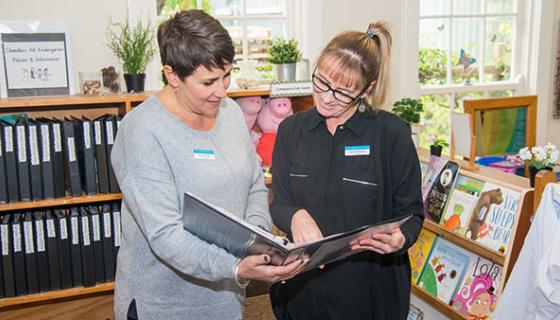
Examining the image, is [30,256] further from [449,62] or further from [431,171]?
[449,62]

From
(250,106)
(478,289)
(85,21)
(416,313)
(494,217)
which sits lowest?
(416,313)

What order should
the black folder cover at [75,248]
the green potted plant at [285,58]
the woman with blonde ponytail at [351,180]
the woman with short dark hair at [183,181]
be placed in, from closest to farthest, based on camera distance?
the woman with short dark hair at [183,181] → the woman with blonde ponytail at [351,180] → the black folder cover at [75,248] → the green potted plant at [285,58]

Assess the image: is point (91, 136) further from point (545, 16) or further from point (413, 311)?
point (545, 16)

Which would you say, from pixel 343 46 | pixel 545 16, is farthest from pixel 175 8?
pixel 545 16

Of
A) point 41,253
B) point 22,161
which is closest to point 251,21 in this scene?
point 22,161

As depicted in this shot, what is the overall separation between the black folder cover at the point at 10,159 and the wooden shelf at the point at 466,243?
5.92ft

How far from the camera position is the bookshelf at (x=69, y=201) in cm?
232

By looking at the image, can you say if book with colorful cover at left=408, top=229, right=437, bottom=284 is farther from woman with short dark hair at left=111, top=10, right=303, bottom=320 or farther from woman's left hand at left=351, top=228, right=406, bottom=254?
woman with short dark hair at left=111, top=10, right=303, bottom=320

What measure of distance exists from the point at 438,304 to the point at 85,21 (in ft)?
6.78

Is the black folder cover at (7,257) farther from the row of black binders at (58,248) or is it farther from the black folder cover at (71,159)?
the black folder cover at (71,159)

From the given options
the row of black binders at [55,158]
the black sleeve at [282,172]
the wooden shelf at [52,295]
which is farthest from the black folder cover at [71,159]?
the black sleeve at [282,172]

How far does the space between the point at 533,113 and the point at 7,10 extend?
2.73m

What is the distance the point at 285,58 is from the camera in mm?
2688

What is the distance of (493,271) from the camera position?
82.4 inches
